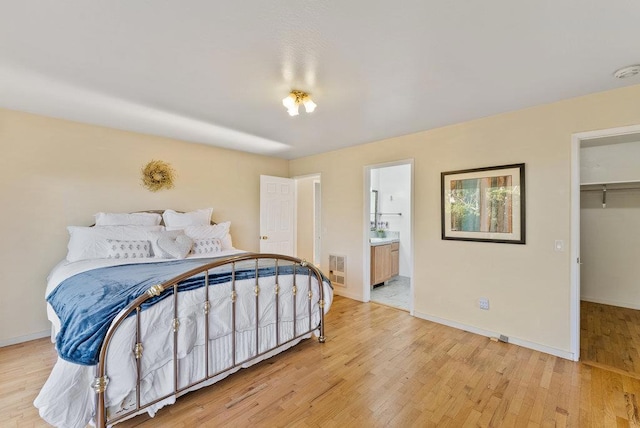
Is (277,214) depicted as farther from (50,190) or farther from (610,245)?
(610,245)

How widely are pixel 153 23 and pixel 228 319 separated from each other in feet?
6.76

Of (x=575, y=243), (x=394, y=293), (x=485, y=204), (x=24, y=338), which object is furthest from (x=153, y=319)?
(x=394, y=293)

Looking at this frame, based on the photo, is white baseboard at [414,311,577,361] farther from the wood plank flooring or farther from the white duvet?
the white duvet

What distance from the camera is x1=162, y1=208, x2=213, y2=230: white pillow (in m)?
3.71

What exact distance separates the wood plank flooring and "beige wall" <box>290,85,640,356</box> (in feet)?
1.08

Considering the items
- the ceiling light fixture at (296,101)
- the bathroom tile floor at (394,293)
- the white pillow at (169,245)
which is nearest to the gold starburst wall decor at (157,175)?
the white pillow at (169,245)

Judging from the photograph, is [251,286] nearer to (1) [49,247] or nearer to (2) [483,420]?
(2) [483,420]

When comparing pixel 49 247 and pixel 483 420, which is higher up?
pixel 49 247

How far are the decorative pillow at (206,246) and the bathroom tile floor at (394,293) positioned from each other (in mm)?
2548

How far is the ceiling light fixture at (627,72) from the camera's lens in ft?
6.69

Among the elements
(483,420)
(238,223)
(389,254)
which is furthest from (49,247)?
(389,254)

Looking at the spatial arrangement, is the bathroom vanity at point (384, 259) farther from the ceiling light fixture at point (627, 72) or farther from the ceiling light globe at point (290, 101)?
the ceiling light fixture at point (627, 72)

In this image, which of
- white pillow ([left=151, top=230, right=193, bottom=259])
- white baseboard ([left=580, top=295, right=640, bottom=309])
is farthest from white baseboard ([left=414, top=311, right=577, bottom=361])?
white pillow ([left=151, top=230, right=193, bottom=259])

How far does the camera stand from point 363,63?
202cm
